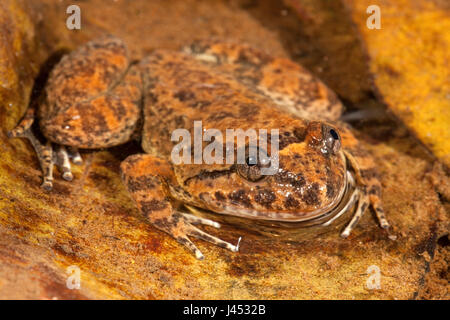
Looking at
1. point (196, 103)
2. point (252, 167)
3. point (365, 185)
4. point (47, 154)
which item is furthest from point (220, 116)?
point (47, 154)

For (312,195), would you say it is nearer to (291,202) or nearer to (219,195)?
(291,202)

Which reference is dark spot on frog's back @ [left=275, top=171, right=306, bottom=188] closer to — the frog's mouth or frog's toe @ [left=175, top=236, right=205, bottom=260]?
the frog's mouth

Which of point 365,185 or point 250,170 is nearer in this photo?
point 250,170

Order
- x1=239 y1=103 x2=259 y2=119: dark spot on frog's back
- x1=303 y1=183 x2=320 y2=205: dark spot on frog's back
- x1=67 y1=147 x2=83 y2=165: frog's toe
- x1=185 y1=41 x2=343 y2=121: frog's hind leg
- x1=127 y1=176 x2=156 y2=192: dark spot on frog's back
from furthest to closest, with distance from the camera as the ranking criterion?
x1=185 y1=41 x2=343 y2=121: frog's hind leg
x1=67 y1=147 x2=83 y2=165: frog's toe
x1=239 y1=103 x2=259 y2=119: dark spot on frog's back
x1=127 y1=176 x2=156 y2=192: dark spot on frog's back
x1=303 y1=183 x2=320 y2=205: dark spot on frog's back

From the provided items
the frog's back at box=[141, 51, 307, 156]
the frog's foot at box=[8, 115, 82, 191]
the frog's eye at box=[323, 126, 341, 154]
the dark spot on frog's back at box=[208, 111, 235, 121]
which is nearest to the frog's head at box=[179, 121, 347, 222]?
the frog's eye at box=[323, 126, 341, 154]

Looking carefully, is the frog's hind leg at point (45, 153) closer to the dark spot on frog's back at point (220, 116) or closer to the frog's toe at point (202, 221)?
the frog's toe at point (202, 221)

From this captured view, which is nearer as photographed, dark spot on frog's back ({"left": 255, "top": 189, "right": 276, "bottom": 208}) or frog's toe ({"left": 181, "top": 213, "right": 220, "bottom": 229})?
dark spot on frog's back ({"left": 255, "top": 189, "right": 276, "bottom": 208})

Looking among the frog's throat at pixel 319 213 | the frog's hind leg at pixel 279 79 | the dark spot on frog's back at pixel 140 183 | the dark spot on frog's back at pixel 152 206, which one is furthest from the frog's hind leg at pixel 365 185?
the dark spot on frog's back at pixel 140 183
